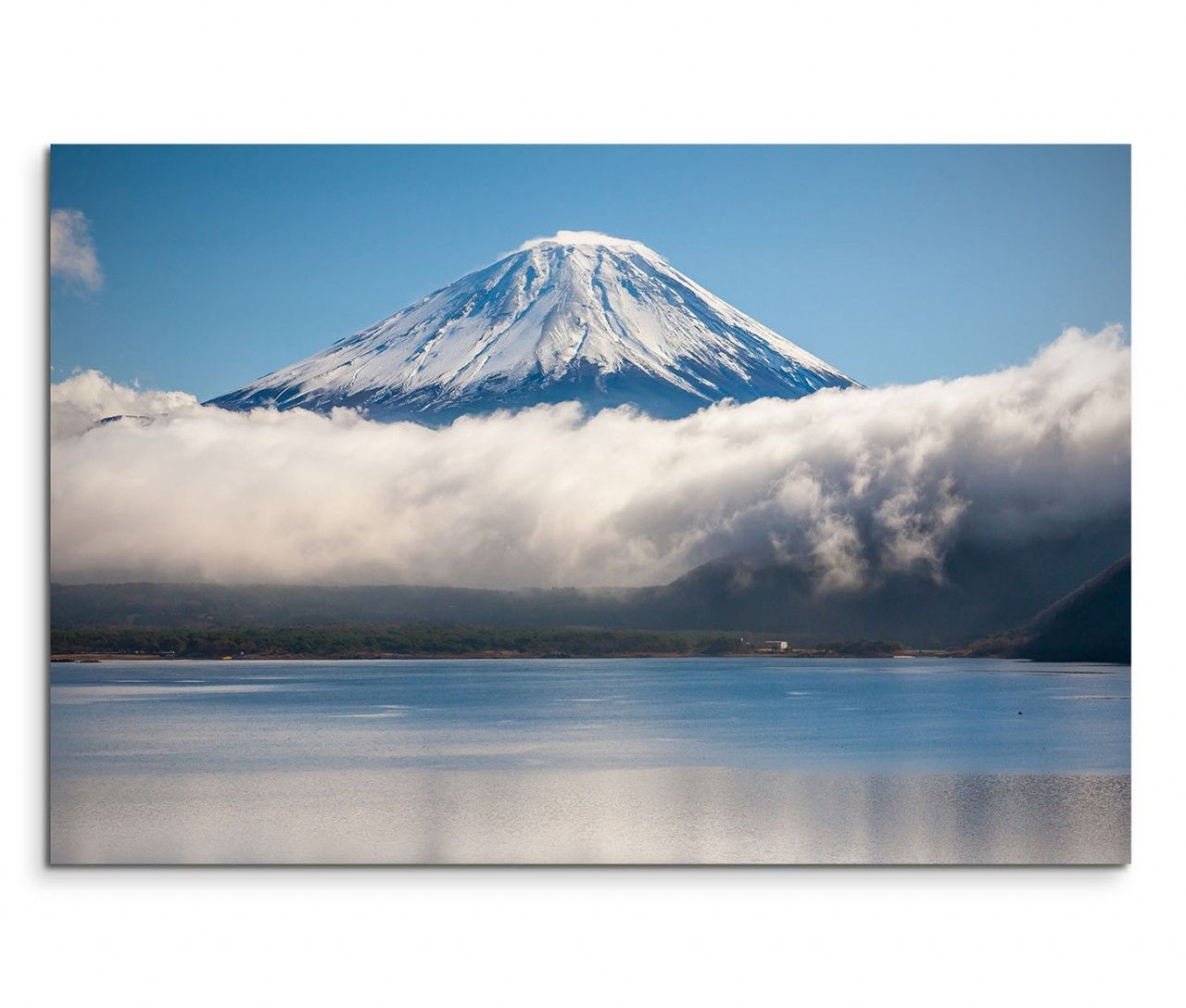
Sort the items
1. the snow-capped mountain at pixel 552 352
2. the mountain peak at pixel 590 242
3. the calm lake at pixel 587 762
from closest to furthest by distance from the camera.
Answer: the calm lake at pixel 587 762, the mountain peak at pixel 590 242, the snow-capped mountain at pixel 552 352

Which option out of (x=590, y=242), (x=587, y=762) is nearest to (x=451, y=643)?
(x=587, y=762)

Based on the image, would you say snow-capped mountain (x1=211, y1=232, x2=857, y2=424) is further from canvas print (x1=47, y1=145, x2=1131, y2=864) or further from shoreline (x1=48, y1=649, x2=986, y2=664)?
shoreline (x1=48, y1=649, x2=986, y2=664)

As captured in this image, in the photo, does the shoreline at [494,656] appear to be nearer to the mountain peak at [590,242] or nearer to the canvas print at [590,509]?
the canvas print at [590,509]

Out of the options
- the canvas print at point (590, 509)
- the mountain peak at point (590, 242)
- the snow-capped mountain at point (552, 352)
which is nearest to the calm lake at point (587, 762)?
the canvas print at point (590, 509)

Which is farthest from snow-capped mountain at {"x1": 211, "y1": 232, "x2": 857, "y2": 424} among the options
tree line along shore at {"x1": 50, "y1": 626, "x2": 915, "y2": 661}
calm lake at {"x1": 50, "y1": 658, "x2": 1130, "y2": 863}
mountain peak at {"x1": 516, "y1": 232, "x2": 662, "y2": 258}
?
calm lake at {"x1": 50, "y1": 658, "x2": 1130, "y2": 863}
